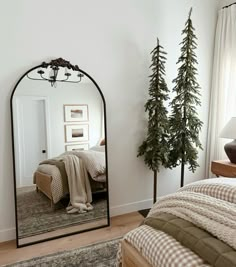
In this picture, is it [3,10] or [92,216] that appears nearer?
[3,10]

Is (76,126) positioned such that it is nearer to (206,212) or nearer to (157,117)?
(157,117)

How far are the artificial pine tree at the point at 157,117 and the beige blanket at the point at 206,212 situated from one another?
1.18 meters

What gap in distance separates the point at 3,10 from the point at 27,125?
102 cm

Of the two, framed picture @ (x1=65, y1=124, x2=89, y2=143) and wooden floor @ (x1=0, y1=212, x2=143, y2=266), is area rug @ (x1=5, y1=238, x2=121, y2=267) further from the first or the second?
framed picture @ (x1=65, y1=124, x2=89, y2=143)

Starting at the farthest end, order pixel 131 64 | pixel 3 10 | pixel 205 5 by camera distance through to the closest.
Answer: pixel 205 5 < pixel 131 64 < pixel 3 10

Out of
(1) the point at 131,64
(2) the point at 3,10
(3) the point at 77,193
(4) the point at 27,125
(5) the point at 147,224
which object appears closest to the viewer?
(5) the point at 147,224

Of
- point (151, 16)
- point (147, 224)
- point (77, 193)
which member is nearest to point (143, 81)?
point (151, 16)

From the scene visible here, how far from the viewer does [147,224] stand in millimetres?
1331

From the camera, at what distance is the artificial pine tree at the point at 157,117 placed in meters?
2.59

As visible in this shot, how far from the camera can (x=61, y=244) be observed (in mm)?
2236

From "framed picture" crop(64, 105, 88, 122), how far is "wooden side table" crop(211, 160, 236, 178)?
5.17ft

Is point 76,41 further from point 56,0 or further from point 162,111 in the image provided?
point 162,111

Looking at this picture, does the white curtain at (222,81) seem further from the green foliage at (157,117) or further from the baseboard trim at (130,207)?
the baseboard trim at (130,207)

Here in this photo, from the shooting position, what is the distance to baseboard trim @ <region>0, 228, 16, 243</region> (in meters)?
2.26
